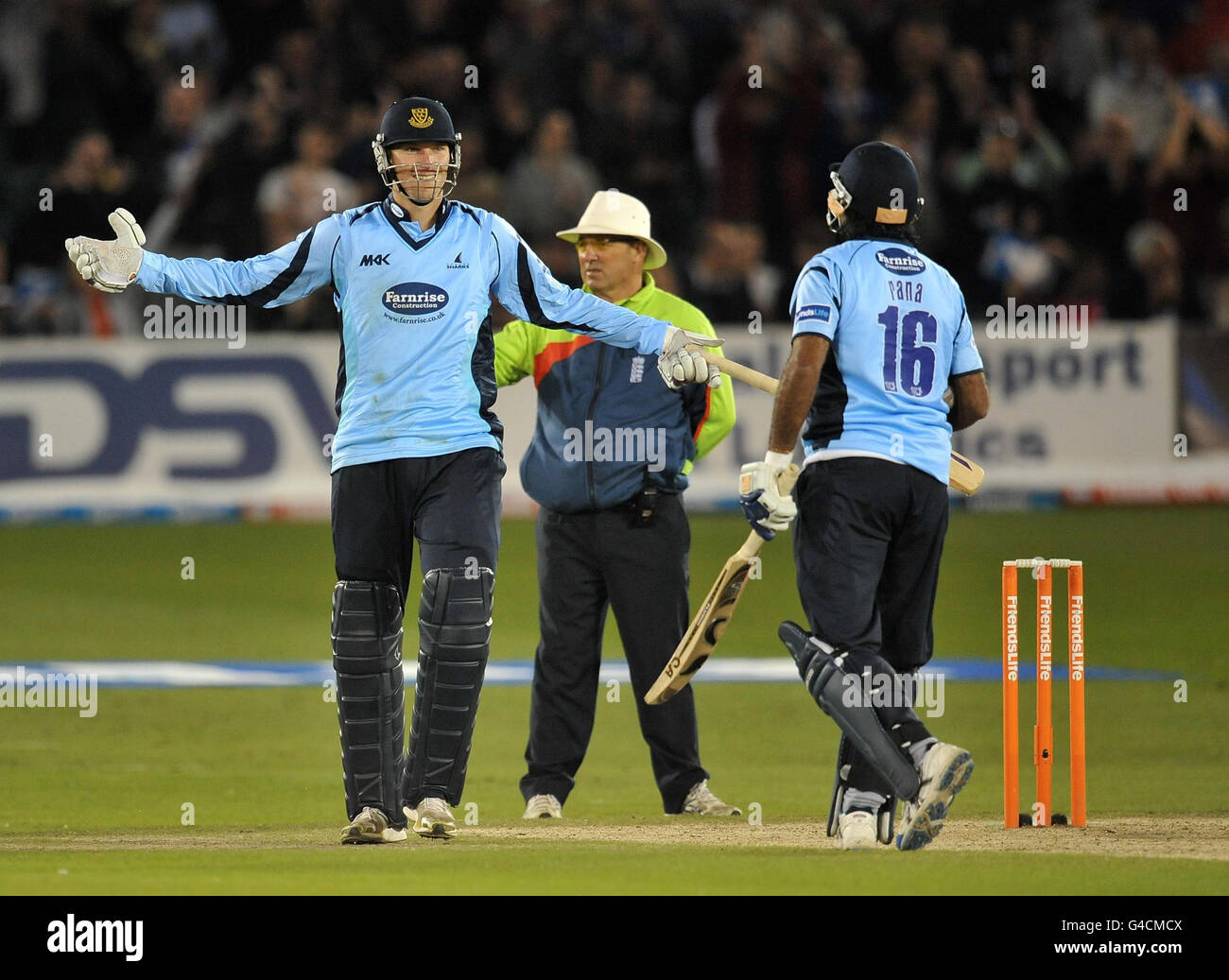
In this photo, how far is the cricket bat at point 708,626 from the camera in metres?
8.12

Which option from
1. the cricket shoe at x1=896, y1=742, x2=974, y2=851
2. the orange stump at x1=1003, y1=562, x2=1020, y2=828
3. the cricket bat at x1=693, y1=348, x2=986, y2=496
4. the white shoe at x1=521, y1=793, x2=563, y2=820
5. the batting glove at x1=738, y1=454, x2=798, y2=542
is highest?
the cricket bat at x1=693, y1=348, x2=986, y2=496

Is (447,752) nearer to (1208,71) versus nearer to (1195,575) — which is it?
(1195,575)

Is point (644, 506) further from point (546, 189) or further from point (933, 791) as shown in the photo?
point (546, 189)

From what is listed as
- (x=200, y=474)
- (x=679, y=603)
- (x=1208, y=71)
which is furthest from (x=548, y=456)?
(x=1208, y=71)

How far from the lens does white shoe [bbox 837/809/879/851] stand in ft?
25.2

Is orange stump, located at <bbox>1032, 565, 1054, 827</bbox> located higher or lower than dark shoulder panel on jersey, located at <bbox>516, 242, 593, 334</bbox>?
lower

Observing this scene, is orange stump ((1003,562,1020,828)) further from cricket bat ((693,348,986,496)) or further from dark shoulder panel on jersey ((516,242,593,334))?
dark shoulder panel on jersey ((516,242,593,334))

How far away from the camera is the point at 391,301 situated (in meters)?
7.84

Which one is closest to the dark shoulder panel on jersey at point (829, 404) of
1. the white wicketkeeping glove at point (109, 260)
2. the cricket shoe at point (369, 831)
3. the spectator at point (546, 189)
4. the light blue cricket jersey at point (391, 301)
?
the light blue cricket jersey at point (391, 301)

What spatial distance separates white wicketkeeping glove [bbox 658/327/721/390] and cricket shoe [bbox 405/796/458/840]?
1736 mm

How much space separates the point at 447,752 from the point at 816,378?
6.25 feet

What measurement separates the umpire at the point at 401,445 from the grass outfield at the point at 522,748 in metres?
0.42

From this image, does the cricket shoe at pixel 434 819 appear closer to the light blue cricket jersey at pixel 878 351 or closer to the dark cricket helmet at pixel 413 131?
the light blue cricket jersey at pixel 878 351

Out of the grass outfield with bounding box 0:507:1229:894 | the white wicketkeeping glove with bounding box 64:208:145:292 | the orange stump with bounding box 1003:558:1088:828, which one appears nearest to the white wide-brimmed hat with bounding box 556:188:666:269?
the white wicketkeeping glove with bounding box 64:208:145:292
